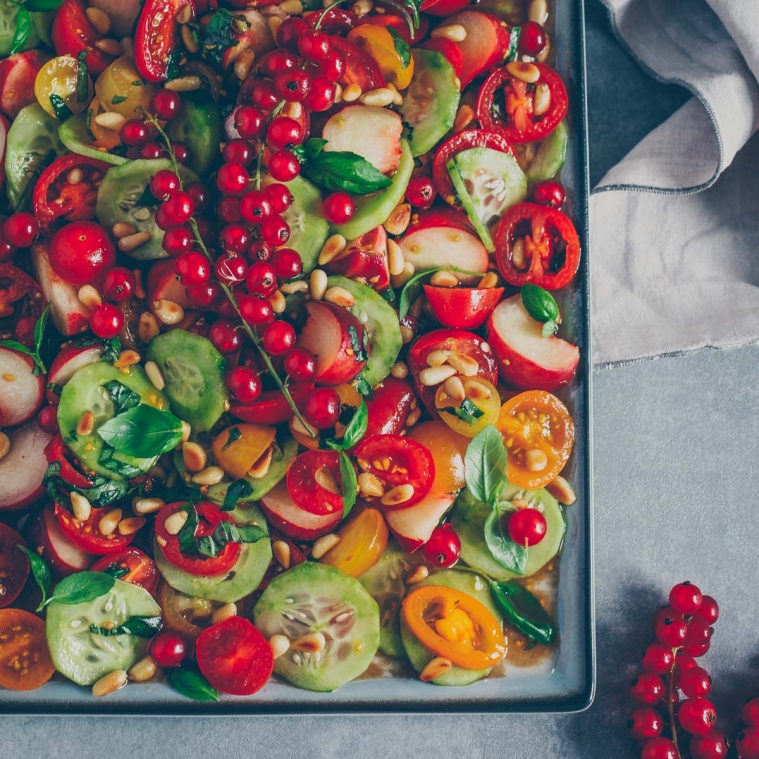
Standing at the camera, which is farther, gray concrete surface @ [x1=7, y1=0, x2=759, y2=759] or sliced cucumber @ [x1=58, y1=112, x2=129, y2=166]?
gray concrete surface @ [x1=7, y1=0, x2=759, y2=759]

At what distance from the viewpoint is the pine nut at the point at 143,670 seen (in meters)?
1.63

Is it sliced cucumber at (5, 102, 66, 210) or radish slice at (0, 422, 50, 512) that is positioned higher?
sliced cucumber at (5, 102, 66, 210)

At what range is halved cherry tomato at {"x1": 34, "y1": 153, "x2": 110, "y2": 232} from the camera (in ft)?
5.47

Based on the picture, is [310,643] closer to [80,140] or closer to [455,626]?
[455,626]

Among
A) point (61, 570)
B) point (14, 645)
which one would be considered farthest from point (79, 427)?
point (14, 645)

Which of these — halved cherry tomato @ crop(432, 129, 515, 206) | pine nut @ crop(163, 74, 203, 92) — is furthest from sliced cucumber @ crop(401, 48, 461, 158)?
pine nut @ crop(163, 74, 203, 92)

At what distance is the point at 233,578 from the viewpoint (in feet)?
5.44

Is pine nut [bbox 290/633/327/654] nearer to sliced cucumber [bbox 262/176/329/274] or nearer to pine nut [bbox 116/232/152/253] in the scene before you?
sliced cucumber [bbox 262/176/329/274]

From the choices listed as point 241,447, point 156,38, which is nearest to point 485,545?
point 241,447

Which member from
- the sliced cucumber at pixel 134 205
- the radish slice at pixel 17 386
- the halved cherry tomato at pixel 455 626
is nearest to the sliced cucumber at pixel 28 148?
the sliced cucumber at pixel 134 205

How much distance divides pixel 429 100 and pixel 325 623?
3.46ft

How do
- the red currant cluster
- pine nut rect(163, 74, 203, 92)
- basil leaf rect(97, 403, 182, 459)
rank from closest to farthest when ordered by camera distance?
basil leaf rect(97, 403, 182, 459) → pine nut rect(163, 74, 203, 92) → the red currant cluster

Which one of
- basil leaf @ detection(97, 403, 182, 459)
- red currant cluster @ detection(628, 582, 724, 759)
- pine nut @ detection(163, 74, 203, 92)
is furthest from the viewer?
red currant cluster @ detection(628, 582, 724, 759)

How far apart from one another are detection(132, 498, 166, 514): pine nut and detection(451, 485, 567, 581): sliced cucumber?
58 cm
